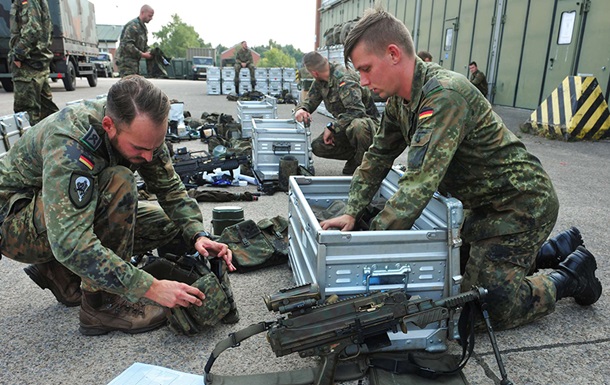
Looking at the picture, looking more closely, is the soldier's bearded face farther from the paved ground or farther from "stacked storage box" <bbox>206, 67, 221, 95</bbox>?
"stacked storage box" <bbox>206, 67, 221, 95</bbox>

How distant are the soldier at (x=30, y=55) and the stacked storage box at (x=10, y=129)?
67.9 inches

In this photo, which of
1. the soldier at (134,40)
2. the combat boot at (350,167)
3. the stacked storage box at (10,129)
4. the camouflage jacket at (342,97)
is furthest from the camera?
the soldier at (134,40)

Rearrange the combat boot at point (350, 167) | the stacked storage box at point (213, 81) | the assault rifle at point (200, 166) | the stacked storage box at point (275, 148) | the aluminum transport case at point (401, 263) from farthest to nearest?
the stacked storage box at point (213, 81) < the combat boot at point (350, 167) < the stacked storage box at point (275, 148) < the assault rifle at point (200, 166) < the aluminum transport case at point (401, 263)

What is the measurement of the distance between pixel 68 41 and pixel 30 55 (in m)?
9.52

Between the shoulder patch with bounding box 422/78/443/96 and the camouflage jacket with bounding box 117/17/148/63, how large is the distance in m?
7.53

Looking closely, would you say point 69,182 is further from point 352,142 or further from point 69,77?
point 69,77

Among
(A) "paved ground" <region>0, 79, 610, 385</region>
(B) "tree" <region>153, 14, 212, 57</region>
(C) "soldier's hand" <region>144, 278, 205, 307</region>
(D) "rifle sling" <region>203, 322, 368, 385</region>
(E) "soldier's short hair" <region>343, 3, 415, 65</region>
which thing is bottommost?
(A) "paved ground" <region>0, 79, 610, 385</region>

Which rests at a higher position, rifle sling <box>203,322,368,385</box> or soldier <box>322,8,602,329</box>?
soldier <box>322,8,602,329</box>

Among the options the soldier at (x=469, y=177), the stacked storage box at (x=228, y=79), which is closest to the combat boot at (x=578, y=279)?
the soldier at (x=469, y=177)

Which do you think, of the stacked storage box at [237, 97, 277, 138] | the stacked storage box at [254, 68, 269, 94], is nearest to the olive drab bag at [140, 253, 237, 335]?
the stacked storage box at [237, 97, 277, 138]

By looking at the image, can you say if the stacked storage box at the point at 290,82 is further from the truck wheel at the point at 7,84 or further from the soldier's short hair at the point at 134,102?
the soldier's short hair at the point at 134,102

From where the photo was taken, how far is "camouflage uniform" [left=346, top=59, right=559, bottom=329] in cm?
194

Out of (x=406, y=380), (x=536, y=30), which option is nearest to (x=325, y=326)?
(x=406, y=380)

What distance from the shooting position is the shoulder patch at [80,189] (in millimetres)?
1829
